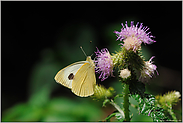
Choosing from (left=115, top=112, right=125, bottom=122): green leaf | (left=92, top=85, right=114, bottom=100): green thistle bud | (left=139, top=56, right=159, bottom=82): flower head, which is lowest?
(left=115, top=112, right=125, bottom=122): green leaf

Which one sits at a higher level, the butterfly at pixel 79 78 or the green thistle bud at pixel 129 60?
the butterfly at pixel 79 78

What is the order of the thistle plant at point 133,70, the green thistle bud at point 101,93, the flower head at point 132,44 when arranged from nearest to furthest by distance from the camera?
1. the thistle plant at point 133,70
2. the flower head at point 132,44
3. the green thistle bud at point 101,93

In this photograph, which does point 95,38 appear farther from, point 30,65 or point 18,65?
point 18,65

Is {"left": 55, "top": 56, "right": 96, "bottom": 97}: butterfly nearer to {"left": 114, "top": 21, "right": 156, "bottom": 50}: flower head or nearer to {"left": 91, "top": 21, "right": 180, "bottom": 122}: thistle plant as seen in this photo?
{"left": 91, "top": 21, "right": 180, "bottom": 122}: thistle plant

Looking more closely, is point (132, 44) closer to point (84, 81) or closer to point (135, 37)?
point (135, 37)

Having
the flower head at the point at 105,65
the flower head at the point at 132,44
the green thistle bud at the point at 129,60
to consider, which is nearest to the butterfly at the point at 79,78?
the flower head at the point at 105,65

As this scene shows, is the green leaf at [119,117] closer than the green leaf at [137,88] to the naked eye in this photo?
No

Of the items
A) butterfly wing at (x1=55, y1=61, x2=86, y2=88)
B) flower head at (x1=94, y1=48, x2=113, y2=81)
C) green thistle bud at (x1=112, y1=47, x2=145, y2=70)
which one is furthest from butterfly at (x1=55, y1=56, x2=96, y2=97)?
green thistle bud at (x1=112, y1=47, x2=145, y2=70)

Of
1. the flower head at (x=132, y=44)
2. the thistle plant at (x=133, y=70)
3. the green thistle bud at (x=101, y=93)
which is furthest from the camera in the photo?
the green thistle bud at (x=101, y=93)

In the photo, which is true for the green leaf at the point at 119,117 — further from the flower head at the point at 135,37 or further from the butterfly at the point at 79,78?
the flower head at the point at 135,37
